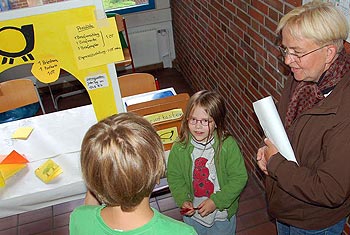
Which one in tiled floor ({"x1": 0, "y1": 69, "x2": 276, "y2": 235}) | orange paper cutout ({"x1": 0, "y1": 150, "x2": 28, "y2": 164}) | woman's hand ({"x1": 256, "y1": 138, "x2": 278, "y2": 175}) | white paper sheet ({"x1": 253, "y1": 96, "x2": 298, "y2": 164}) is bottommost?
tiled floor ({"x1": 0, "y1": 69, "x2": 276, "y2": 235})

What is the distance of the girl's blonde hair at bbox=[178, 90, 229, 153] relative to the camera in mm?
1763

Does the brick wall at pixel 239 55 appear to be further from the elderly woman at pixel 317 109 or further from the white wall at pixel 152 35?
the white wall at pixel 152 35

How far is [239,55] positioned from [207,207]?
123 cm

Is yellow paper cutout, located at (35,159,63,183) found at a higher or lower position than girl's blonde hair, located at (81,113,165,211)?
lower

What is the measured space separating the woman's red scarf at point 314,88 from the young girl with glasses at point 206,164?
1.25 feet

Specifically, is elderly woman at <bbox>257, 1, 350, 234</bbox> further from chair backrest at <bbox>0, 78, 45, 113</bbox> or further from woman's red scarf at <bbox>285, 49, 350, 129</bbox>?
chair backrest at <bbox>0, 78, 45, 113</bbox>

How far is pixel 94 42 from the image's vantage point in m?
1.60

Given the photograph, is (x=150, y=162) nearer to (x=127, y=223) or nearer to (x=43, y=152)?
(x=127, y=223)

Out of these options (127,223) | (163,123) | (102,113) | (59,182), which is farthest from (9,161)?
(127,223)

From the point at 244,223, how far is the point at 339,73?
5.14 feet

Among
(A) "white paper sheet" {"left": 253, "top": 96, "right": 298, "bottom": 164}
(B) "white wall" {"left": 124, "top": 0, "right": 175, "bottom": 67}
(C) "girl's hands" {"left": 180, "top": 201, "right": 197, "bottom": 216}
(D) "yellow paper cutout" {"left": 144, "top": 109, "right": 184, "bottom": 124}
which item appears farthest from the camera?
(B) "white wall" {"left": 124, "top": 0, "right": 175, "bottom": 67}

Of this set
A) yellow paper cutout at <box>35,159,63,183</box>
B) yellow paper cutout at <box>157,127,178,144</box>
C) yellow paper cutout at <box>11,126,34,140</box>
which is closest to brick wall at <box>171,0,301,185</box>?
yellow paper cutout at <box>157,127,178,144</box>

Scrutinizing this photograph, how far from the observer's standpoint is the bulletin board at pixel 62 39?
1535 mm

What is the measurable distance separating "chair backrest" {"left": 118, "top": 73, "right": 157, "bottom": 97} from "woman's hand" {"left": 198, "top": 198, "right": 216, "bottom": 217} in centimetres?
118
